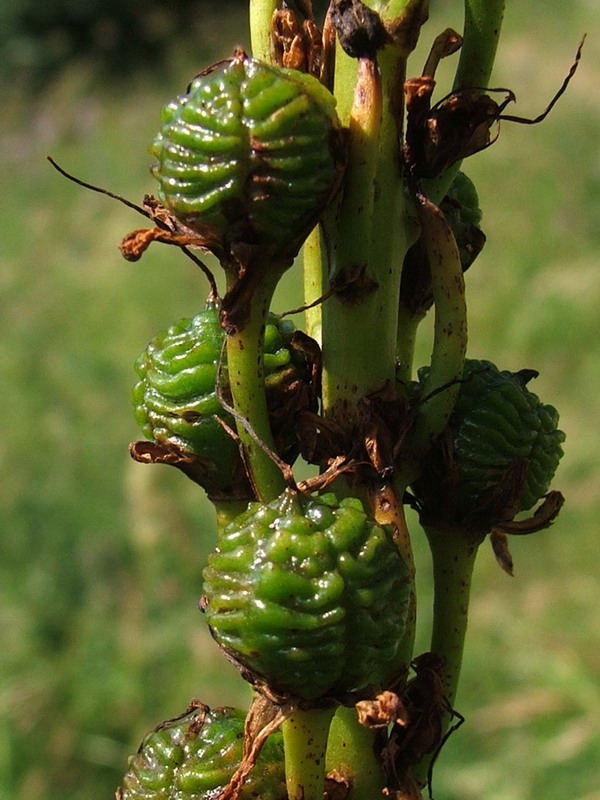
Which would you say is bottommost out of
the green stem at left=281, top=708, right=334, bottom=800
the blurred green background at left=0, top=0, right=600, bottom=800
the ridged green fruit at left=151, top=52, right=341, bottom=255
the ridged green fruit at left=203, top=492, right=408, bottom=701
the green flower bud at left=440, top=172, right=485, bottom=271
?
the green stem at left=281, top=708, right=334, bottom=800

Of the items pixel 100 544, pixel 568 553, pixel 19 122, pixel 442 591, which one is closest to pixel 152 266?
pixel 100 544

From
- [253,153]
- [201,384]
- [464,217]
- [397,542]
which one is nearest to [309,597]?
[397,542]

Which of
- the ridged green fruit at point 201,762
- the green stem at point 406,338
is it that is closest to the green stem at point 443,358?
the green stem at point 406,338

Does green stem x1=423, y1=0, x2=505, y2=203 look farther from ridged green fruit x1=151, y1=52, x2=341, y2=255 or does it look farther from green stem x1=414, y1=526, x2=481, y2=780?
green stem x1=414, y1=526, x2=481, y2=780

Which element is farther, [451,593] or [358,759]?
[451,593]

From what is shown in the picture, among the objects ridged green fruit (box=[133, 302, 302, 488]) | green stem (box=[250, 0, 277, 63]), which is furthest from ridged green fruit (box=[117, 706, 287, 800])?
green stem (box=[250, 0, 277, 63])

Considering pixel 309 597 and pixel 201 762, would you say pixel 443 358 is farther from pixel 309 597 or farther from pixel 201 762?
pixel 201 762
